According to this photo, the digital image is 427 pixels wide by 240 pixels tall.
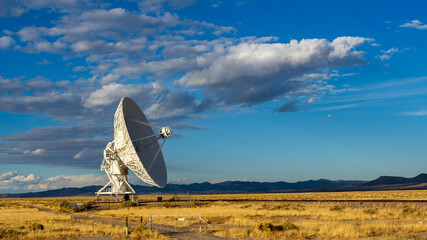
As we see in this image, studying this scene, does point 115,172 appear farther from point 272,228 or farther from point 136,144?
point 272,228

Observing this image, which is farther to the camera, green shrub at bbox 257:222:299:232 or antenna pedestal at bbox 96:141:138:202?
antenna pedestal at bbox 96:141:138:202

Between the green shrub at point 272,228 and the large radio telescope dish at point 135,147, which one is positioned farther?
the large radio telescope dish at point 135,147

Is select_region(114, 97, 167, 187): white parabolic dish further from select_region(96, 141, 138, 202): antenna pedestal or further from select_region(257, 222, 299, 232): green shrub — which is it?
select_region(257, 222, 299, 232): green shrub

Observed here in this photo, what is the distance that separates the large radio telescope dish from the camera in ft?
182

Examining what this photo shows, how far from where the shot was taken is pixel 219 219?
125 feet

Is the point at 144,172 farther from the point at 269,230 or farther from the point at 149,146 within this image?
the point at 269,230

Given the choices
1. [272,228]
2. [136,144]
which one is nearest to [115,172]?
[136,144]

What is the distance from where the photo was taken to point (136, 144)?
5800 cm

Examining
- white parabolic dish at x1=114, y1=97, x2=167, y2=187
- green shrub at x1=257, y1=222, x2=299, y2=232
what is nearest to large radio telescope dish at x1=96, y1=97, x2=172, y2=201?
white parabolic dish at x1=114, y1=97, x2=167, y2=187

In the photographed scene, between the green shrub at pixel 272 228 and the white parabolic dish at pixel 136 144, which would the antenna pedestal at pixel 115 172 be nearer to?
the white parabolic dish at pixel 136 144

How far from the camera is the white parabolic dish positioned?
55.2 m

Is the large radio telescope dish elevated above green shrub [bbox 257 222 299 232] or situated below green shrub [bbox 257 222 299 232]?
above

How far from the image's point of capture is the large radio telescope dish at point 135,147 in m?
55.6

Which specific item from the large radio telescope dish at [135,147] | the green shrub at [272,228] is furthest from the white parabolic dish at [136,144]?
the green shrub at [272,228]
